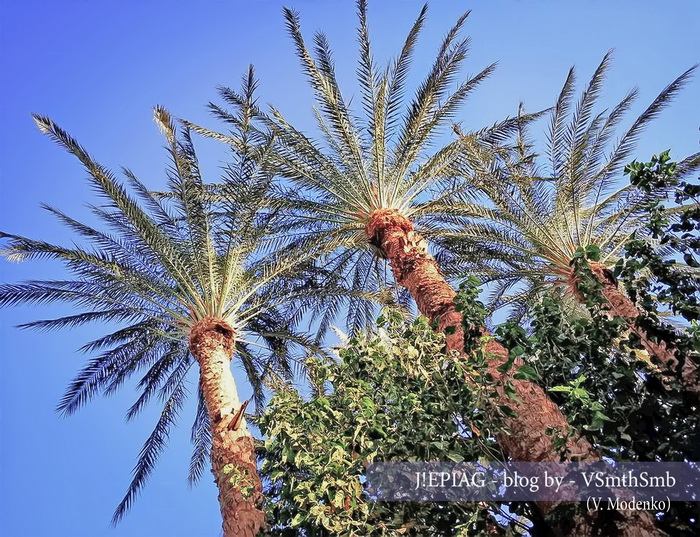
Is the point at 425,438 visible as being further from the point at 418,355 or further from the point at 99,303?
the point at 99,303

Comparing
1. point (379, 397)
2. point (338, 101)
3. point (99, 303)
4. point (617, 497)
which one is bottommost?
point (617, 497)

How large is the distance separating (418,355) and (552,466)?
3.86 feet

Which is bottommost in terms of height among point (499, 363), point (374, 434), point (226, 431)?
point (374, 434)

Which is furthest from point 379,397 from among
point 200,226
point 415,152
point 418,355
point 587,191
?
point 587,191

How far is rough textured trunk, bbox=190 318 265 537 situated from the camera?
650 cm

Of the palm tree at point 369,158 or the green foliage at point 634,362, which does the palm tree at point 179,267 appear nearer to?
the palm tree at point 369,158

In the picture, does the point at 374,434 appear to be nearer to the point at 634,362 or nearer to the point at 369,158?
the point at 634,362

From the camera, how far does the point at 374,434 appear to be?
165 inches

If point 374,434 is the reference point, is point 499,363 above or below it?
above

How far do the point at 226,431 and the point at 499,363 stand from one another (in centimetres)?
336

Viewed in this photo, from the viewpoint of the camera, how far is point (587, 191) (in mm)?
11305

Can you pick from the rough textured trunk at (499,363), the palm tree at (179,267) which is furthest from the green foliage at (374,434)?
the palm tree at (179,267)

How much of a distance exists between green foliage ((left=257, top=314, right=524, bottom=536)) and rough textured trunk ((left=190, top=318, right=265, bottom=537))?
0.64 metres

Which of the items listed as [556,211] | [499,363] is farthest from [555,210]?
[499,363]
